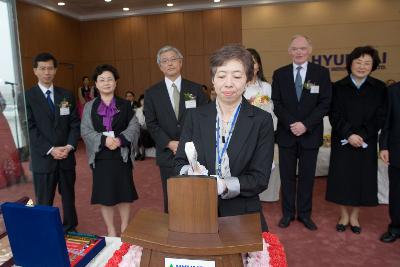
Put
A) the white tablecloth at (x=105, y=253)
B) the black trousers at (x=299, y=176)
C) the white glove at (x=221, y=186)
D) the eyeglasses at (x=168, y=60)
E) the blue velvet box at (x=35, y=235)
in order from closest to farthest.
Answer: the blue velvet box at (x=35, y=235) → the white glove at (x=221, y=186) → the white tablecloth at (x=105, y=253) → the eyeglasses at (x=168, y=60) → the black trousers at (x=299, y=176)

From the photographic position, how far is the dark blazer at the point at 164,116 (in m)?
2.79

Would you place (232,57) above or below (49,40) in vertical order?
below

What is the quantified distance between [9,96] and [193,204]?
4.17 feet

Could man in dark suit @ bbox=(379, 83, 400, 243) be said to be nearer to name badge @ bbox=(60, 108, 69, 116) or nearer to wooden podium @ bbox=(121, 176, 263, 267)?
wooden podium @ bbox=(121, 176, 263, 267)

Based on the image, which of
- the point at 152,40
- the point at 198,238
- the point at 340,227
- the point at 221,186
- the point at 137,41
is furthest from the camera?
the point at 137,41

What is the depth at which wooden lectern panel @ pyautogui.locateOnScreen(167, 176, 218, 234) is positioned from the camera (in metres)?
0.95

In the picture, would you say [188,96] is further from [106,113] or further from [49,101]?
[49,101]

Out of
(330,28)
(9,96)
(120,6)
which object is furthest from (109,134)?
(330,28)

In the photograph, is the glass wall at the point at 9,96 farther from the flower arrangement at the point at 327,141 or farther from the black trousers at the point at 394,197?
the flower arrangement at the point at 327,141

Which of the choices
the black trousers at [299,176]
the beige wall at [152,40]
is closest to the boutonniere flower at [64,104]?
the black trousers at [299,176]

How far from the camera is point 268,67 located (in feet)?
33.1

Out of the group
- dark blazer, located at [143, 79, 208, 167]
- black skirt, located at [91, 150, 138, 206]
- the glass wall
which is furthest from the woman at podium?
black skirt, located at [91, 150, 138, 206]

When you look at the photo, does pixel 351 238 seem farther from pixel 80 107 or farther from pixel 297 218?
pixel 80 107

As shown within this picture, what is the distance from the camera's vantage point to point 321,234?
125 inches
